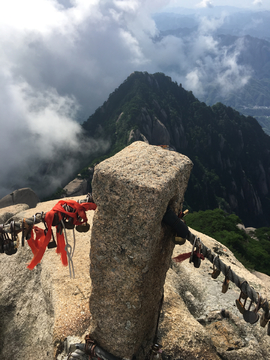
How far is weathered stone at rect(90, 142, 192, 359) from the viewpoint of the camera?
3.52m

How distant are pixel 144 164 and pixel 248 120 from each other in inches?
5246

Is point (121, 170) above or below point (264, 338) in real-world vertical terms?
above

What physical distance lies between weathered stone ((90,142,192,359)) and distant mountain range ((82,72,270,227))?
85.2 metres

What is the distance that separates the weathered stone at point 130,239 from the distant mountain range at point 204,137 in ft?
280

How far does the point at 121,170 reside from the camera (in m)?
3.72

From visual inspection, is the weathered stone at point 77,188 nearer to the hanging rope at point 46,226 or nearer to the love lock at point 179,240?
the hanging rope at point 46,226

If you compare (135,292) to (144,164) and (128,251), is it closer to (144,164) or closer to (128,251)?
(128,251)

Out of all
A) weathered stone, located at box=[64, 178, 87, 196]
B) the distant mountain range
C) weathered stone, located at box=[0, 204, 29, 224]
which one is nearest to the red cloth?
weathered stone, located at box=[0, 204, 29, 224]

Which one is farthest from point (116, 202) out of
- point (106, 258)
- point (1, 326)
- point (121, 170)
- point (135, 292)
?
point (1, 326)

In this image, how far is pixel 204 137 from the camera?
105500 millimetres

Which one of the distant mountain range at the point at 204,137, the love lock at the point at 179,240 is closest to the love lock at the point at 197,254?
the love lock at the point at 179,240

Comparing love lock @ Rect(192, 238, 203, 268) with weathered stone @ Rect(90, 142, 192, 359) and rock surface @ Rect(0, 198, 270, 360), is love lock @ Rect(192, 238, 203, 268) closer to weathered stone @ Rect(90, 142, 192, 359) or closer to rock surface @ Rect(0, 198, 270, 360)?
weathered stone @ Rect(90, 142, 192, 359)

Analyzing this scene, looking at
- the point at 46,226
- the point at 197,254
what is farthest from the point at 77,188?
the point at 197,254

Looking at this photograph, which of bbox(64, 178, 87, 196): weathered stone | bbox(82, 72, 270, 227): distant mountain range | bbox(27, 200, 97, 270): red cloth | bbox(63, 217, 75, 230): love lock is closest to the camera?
bbox(27, 200, 97, 270): red cloth
